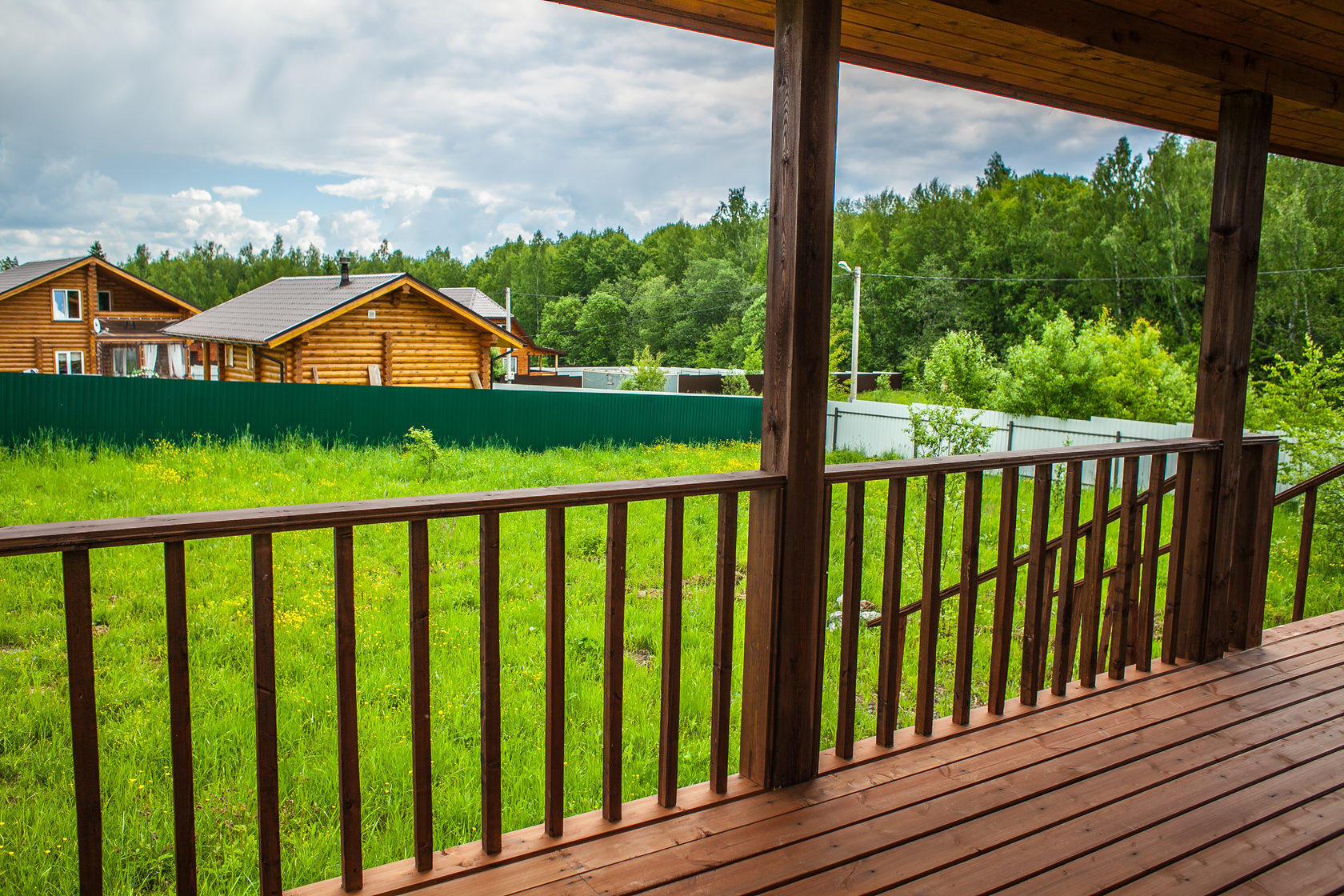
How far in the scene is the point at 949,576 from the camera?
21.3 ft

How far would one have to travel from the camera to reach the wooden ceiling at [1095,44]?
2047 mm

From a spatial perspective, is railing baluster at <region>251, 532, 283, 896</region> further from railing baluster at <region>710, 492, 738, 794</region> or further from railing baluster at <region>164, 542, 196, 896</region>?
railing baluster at <region>710, 492, 738, 794</region>

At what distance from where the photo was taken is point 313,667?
4.05 metres

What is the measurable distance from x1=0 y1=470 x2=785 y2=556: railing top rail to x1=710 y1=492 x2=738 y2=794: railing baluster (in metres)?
0.08

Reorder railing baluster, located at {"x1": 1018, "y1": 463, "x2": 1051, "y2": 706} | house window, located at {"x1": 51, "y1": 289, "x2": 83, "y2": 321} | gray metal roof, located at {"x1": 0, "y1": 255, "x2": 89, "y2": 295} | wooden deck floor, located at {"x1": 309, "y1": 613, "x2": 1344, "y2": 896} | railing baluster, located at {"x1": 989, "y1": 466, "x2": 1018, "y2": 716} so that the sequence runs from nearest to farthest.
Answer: wooden deck floor, located at {"x1": 309, "y1": 613, "x2": 1344, "y2": 896} → railing baluster, located at {"x1": 989, "y1": 466, "x2": 1018, "y2": 716} → railing baluster, located at {"x1": 1018, "y1": 463, "x2": 1051, "y2": 706} → gray metal roof, located at {"x1": 0, "y1": 255, "x2": 89, "y2": 295} → house window, located at {"x1": 51, "y1": 289, "x2": 83, "y2": 321}

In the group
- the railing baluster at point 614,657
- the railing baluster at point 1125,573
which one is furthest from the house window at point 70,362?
the railing baluster at point 1125,573

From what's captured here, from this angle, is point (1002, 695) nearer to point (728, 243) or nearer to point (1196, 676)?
point (1196, 676)

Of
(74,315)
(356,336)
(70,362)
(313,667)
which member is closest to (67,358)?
(70,362)

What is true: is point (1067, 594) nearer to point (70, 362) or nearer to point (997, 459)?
point (997, 459)

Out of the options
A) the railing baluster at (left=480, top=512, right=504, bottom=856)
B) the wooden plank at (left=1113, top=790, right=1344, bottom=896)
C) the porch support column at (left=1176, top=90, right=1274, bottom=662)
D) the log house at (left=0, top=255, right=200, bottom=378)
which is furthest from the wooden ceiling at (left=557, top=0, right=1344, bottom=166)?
the log house at (left=0, top=255, right=200, bottom=378)

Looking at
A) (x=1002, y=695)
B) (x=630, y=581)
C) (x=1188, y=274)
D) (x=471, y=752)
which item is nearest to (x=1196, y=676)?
(x=1002, y=695)

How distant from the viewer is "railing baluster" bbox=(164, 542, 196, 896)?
1271 mm

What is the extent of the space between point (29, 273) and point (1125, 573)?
21597mm

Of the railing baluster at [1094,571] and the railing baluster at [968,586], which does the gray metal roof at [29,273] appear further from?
the railing baluster at [1094,571]
